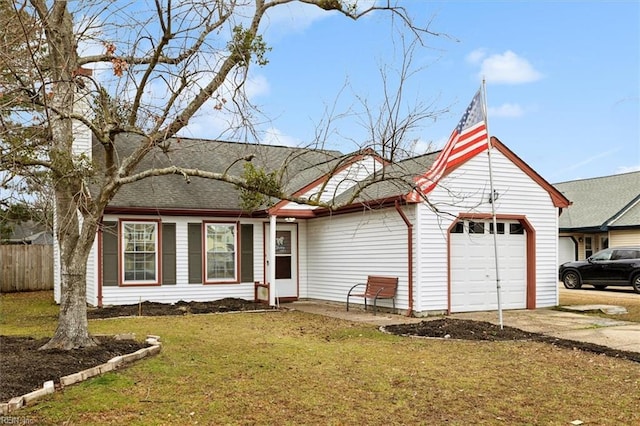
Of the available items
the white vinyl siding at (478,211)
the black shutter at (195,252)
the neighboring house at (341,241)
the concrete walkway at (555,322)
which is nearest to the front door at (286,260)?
the neighboring house at (341,241)

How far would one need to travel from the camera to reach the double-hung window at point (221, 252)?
1638cm

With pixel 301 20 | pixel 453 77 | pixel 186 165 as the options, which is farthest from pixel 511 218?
pixel 186 165

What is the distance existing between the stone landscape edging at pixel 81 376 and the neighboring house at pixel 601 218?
904 inches

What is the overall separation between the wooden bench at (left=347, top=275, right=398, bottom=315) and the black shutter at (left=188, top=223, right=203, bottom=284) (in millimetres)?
4450

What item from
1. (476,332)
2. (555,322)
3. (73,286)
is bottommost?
(555,322)

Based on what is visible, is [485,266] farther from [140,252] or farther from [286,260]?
[140,252]

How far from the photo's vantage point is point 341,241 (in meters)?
15.7

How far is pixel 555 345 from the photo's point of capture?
9273 millimetres

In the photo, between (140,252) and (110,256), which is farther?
(140,252)

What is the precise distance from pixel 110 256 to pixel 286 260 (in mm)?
4939

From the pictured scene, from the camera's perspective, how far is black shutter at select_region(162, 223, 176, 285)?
51.7 ft

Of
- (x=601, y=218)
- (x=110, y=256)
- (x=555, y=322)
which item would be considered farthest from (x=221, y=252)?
(x=601, y=218)

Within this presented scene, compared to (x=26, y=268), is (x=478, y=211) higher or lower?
higher

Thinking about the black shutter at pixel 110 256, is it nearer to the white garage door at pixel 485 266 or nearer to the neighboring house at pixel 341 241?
the neighboring house at pixel 341 241
